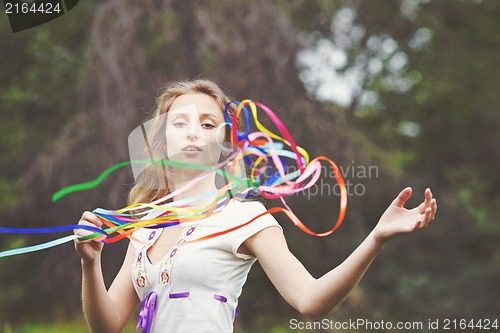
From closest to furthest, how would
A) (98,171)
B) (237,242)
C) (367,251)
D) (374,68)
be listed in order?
1. (367,251)
2. (237,242)
3. (98,171)
4. (374,68)

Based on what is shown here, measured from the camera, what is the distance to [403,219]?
160cm

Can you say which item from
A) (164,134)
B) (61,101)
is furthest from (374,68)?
(164,134)

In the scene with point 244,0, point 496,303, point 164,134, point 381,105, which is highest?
→ point 244,0

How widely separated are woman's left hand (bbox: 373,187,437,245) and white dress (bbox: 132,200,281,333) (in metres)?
0.35

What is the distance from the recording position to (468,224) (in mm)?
8664

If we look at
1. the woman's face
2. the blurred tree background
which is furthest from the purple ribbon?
the blurred tree background

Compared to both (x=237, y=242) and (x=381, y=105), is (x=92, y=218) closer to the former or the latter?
(x=237, y=242)

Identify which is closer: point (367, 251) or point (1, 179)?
point (367, 251)

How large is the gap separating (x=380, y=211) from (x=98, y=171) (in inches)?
114

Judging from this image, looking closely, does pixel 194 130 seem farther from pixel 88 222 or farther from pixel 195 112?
pixel 88 222

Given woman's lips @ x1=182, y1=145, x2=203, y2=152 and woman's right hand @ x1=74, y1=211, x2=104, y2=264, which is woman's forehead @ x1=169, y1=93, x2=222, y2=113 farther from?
woman's right hand @ x1=74, y1=211, x2=104, y2=264

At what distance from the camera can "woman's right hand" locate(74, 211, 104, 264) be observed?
1.90 m

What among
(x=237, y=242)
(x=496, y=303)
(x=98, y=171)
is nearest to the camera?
(x=237, y=242)

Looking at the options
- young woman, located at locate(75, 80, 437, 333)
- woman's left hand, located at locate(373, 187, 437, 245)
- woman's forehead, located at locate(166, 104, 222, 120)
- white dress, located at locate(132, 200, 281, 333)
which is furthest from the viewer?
woman's forehead, located at locate(166, 104, 222, 120)
